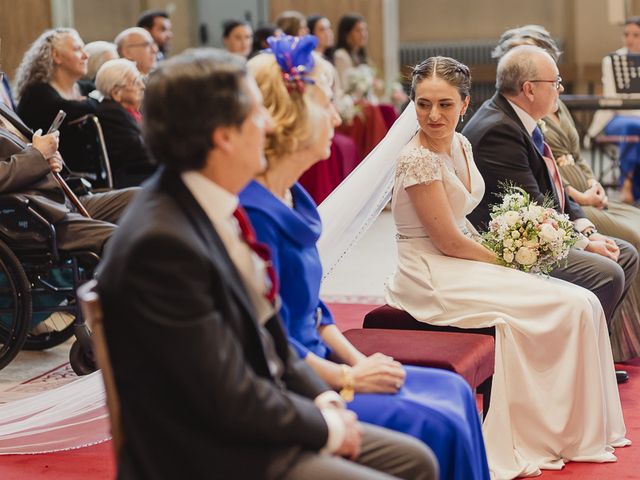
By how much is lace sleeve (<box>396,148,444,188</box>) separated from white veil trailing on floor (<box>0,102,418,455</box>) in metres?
0.33

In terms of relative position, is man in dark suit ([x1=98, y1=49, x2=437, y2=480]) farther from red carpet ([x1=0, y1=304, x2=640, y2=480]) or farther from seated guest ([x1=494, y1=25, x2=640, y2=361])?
seated guest ([x1=494, y1=25, x2=640, y2=361])

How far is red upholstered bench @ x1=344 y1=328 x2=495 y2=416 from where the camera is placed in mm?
3359

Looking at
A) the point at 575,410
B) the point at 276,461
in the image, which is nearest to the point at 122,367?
the point at 276,461

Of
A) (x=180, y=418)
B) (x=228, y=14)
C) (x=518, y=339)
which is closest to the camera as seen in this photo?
(x=180, y=418)

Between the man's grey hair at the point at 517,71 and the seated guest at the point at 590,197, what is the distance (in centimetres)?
54

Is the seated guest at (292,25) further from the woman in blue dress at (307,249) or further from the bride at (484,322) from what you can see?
the woman in blue dress at (307,249)

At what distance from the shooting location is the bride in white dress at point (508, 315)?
12.6 feet

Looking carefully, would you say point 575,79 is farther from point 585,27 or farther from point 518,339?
point 518,339

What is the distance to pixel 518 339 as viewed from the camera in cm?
384

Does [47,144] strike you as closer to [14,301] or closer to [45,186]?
[45,186]

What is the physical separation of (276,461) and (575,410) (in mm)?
2086

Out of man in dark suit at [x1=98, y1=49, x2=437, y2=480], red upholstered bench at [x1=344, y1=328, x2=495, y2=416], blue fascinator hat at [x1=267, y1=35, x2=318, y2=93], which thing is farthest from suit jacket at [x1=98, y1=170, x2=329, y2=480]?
red upholstered bench at [x1=344, y1=328, x2=495, y2=416]

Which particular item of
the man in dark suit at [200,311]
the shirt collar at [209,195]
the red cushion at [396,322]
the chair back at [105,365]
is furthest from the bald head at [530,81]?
the chair back at [105,365]

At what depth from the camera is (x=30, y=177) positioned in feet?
15.8
